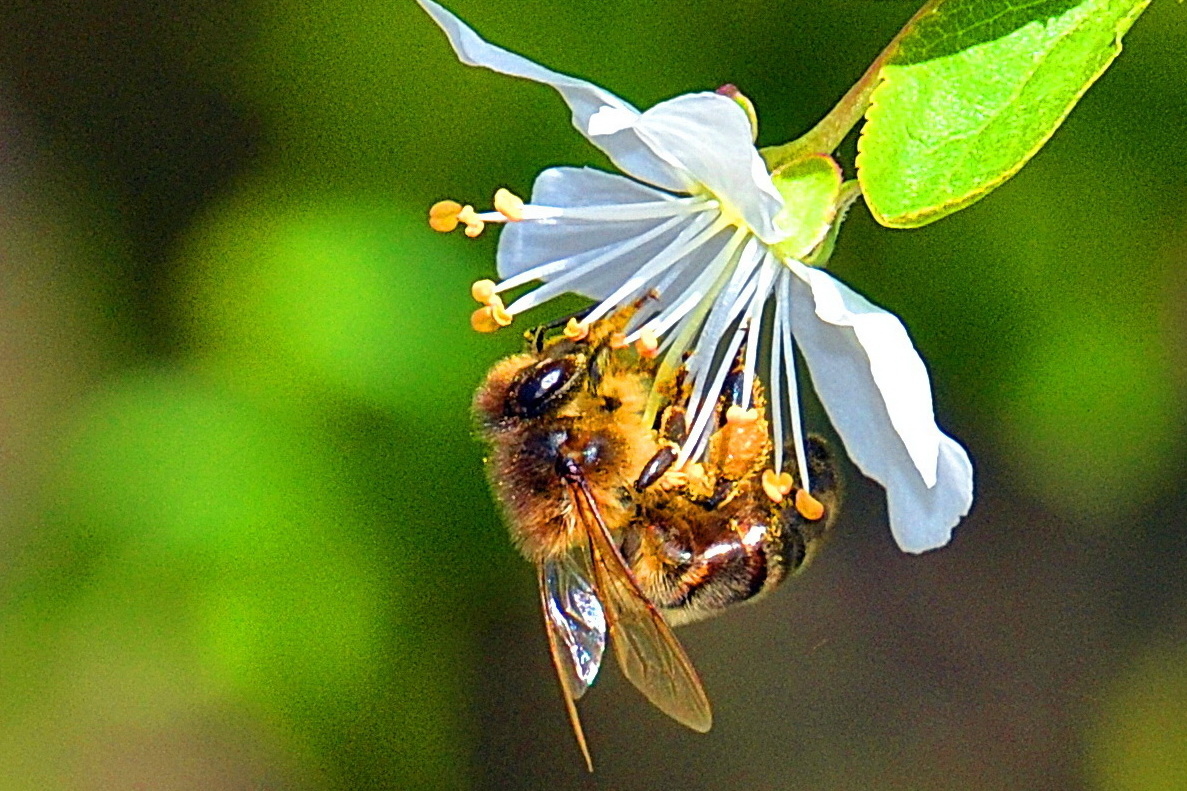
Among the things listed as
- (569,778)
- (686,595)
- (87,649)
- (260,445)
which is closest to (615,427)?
(686,595)

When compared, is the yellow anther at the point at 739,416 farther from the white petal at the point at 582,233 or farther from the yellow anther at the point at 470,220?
the yellow anther at the point at 470,220

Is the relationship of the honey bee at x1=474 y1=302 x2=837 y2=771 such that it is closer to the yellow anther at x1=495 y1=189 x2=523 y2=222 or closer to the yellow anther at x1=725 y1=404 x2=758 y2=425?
the yellow anther at x1=725 y1=404 x2=758 y2=425

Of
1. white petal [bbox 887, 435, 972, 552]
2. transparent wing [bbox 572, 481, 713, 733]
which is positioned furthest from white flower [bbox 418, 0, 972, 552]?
transparent wing [bbox 572, 481, 713, 733]

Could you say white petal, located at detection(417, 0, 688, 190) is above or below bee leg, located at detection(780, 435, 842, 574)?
above

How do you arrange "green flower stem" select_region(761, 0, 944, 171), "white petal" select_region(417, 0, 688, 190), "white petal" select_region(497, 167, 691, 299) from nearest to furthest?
"green flower stem" select_region(761, 0, 944, 171), "white petal" select_region(417, 0, 688, 190), "white petal" select_region(497, 167, 691, 299)

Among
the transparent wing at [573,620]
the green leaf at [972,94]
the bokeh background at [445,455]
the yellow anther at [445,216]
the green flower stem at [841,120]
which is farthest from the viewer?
the bokeh background at [445,455]

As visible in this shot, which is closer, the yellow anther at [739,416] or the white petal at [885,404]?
the white petal at [885,404]

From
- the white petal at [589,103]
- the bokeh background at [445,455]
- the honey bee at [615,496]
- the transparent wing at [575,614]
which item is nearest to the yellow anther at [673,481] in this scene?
the honey bee at [615,496]

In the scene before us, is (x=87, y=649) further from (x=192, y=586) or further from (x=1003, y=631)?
(x=1003, y=631)
